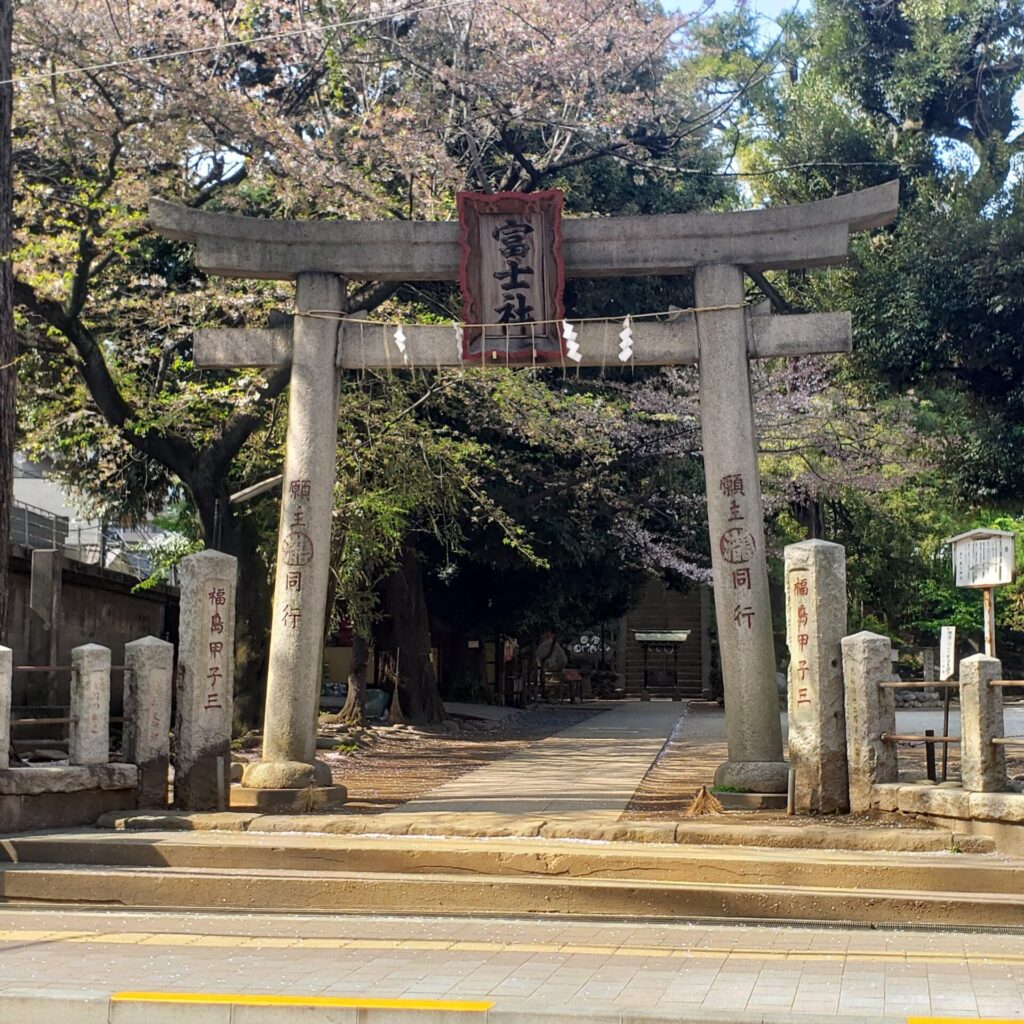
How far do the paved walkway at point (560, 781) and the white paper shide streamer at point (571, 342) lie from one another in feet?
13.9

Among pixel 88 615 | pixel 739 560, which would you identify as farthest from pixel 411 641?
pixel 739 560

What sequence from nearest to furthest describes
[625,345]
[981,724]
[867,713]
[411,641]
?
[981,724], [867,713], [625,345], [411,641]

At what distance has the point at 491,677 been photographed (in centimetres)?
3831

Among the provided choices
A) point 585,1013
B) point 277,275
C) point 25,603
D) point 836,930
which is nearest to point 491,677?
point 25,603

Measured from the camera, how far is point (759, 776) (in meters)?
11.7

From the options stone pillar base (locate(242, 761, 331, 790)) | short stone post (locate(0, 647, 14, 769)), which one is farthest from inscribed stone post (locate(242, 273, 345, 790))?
short stone post (locate(0, 647, 14, 769))

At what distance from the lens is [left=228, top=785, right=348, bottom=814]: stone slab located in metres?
11.8

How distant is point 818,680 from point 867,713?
1.64ft

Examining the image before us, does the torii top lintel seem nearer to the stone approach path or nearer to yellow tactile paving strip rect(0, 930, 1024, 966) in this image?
the stone approach path

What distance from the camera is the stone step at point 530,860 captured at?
8.93 meters


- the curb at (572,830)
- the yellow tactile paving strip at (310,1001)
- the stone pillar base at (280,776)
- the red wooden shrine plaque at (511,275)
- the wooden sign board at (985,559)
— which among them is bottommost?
the yellow tactile paving strip at (310,1001)

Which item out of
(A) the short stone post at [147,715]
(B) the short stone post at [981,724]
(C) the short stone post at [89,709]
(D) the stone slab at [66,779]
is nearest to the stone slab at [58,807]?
(D) the stone slab at [66,779]

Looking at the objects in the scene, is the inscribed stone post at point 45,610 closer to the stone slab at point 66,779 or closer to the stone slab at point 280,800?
the stone slab at point 66,779

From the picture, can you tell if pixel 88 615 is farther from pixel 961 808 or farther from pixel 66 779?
pixel 961 808
